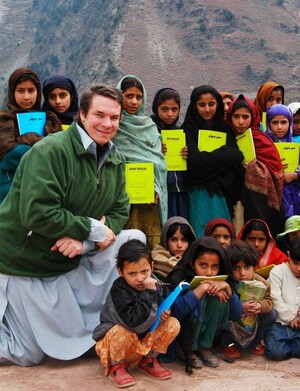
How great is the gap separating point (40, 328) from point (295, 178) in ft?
9.63

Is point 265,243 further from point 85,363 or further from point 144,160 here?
point 85,363

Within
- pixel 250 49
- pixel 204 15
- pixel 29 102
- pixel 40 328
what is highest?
pixel 204 15

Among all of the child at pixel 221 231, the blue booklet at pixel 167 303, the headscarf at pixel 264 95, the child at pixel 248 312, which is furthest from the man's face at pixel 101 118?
the headscarf at pixel 264 95

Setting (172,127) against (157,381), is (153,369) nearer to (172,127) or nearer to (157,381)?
(157,381)

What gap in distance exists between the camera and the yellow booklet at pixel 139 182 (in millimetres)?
4520

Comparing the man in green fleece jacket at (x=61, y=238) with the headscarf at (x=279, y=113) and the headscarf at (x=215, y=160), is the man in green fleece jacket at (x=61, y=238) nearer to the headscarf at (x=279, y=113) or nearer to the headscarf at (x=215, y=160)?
the headscarf at (x=215, y=160)

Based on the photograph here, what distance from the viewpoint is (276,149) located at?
510 centimetres

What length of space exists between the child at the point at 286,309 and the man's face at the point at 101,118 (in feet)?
5.41

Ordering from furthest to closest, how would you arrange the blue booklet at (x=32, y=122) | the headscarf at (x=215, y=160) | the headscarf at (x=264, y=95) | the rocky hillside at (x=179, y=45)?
the rocky hillside at (x=179, y=45) < the headscarf at (x=264, y=95) < the headscarf at (x=215, y=160) < the blue booklet at (x=32, y=122)

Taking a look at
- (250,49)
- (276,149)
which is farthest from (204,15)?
(276,149)

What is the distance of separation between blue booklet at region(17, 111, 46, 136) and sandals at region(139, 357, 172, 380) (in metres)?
2.02

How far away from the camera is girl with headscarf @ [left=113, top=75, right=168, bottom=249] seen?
15.3ft

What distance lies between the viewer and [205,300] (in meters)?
3.51

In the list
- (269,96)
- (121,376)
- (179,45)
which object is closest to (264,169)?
(269,96)
